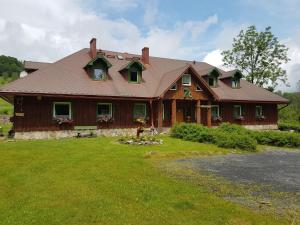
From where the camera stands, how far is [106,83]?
78.4ft

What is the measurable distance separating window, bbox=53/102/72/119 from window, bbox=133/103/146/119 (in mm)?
5297

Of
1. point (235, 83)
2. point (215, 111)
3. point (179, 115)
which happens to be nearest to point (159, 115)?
point (179, 115)

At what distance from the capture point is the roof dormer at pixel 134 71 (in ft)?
Result: 82.9

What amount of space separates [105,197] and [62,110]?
51.5 ft

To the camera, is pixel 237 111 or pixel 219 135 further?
pixel 237 111

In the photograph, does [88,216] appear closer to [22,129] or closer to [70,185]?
[70,185]

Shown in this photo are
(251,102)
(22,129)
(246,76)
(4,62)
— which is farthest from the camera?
(4,62)

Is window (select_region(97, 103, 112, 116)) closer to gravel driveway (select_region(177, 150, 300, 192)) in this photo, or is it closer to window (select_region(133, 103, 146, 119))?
window (select_region(133, 103, 146, 119))

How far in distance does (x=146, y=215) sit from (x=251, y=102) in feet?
83.1

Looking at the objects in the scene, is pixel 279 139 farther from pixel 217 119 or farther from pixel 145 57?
pixel 145 57

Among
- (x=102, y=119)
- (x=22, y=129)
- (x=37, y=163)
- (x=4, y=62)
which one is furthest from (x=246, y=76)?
(x=4, y=62)

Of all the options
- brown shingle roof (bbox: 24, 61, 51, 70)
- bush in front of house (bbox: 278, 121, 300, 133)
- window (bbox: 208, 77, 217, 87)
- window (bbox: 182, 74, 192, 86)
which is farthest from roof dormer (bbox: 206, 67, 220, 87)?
brown shingle roof (bbox: 24, 61, 51, 70)

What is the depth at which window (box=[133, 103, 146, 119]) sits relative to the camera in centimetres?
2461

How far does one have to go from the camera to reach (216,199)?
7184 mm
